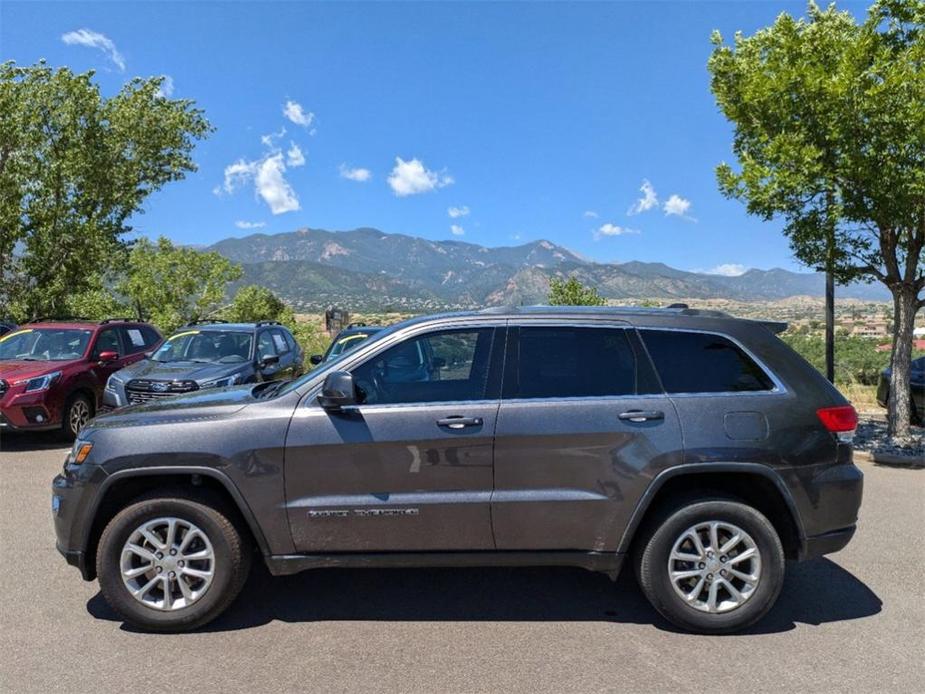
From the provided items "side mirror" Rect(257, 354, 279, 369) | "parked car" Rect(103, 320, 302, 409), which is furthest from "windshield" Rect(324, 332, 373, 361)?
"side mirror" Rect(257, 354, 279, 369)

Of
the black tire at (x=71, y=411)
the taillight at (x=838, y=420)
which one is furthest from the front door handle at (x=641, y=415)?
the black tire at (x=71, y=411)

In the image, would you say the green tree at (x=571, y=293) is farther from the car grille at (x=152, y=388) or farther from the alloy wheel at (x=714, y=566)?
the alloy wheel at (x=714, y=566)

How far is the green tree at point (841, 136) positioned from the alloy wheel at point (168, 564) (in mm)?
8032

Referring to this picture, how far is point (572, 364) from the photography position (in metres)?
3.87

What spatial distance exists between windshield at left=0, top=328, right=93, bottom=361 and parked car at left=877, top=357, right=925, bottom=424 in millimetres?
12154

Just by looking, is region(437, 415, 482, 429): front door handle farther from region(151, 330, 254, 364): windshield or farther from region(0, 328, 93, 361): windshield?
region(0, 328, 93, 361): windshield

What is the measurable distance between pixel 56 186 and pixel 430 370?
786 inches

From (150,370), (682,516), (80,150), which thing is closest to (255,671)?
(682,516)

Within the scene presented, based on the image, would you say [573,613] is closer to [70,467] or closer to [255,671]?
[255,671]

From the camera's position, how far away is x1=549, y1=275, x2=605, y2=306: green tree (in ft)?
77.9

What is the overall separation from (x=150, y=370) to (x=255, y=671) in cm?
674

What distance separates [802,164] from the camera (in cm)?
841

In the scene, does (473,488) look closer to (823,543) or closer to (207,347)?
(823,543)

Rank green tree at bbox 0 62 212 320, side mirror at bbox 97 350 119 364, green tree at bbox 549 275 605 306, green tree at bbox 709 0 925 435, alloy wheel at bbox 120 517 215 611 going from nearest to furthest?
1. alloy wheel at bbox 120 517 215 611
2. green tree at bbox 709 0 925 435
3. side mirror at bbox 97 350 119 364
4. green tree at bbox 0 62 212 320
5. green tree at bbox 549 275 605 306
